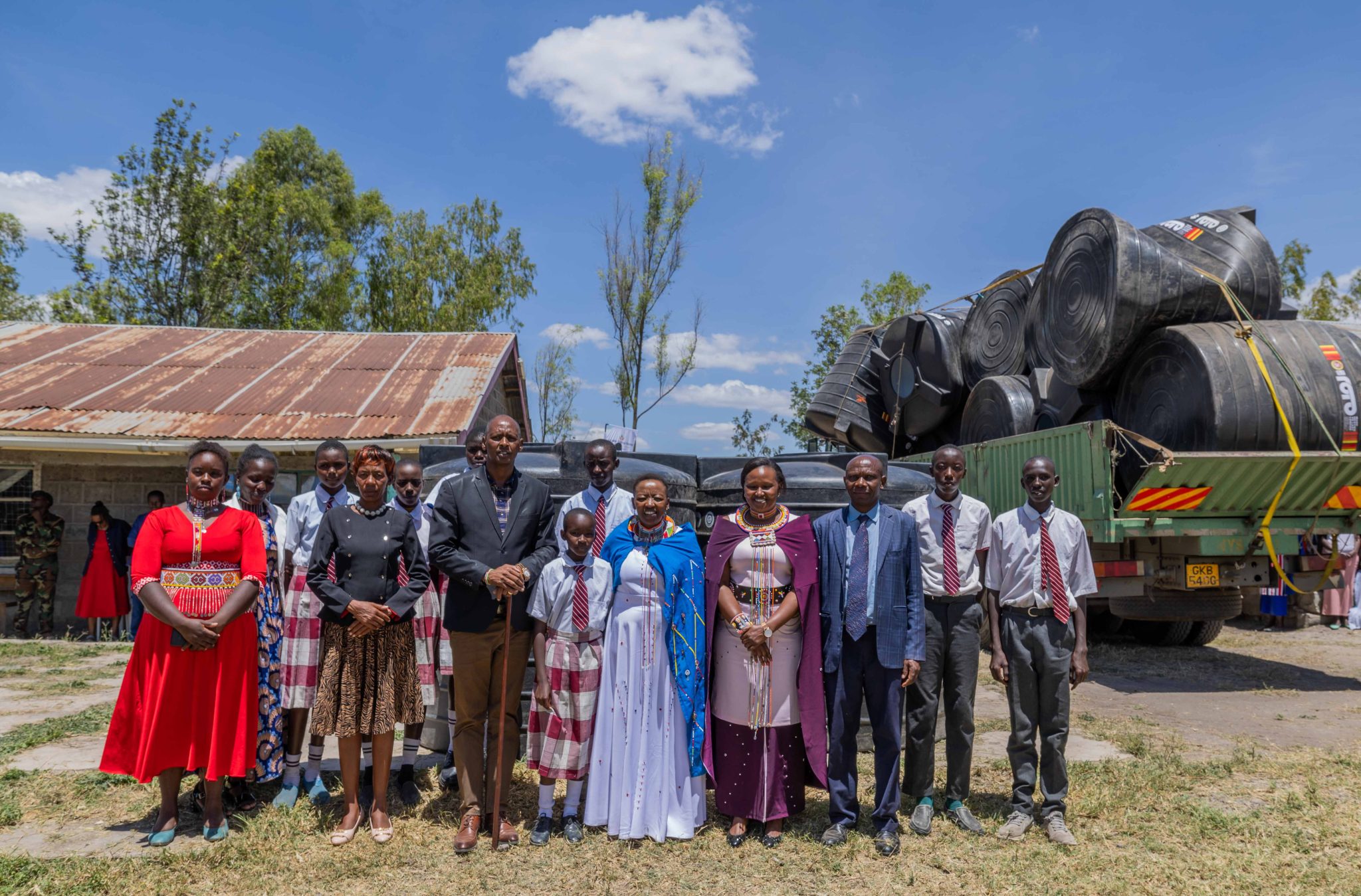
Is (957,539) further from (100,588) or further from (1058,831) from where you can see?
(100,588)

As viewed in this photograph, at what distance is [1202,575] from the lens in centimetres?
693

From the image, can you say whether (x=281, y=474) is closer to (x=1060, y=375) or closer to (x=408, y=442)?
(x=408, y=442)

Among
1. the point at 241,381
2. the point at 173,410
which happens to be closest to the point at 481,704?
the point at 173,410

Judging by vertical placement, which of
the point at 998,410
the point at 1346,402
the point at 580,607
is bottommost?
the point at 580,607

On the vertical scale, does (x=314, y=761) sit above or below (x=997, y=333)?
below

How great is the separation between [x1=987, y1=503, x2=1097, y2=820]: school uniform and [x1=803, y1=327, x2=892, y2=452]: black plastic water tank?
23.6 feet

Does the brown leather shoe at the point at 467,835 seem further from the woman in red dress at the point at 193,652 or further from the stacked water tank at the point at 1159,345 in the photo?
the stacked water tank at the point at 1159,345

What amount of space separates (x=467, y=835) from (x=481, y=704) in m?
0.54

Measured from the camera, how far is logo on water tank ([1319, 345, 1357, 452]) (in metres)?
6.63

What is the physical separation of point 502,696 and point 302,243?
24.0m

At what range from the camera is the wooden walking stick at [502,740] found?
3.65 meters

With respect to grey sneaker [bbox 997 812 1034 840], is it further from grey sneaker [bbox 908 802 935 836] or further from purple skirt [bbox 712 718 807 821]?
purple skirt [bbox 712 718 807 821]

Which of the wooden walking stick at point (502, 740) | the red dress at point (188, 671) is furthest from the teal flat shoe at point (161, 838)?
the wooden walking stick at point (502, 740)

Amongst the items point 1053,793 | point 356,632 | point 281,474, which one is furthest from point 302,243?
point 1053,793
